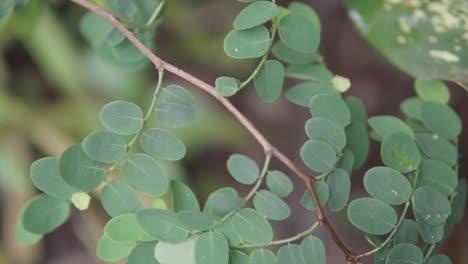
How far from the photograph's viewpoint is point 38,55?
1.58 m

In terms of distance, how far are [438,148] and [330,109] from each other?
0.55 ft

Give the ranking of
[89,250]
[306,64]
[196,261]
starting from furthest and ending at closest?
[89,250], [306,64], [196,261]

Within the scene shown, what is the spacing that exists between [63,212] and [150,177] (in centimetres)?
13

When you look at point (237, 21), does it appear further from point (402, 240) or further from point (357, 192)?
point (357, 192)

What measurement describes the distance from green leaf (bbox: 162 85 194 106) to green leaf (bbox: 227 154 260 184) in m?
0.09

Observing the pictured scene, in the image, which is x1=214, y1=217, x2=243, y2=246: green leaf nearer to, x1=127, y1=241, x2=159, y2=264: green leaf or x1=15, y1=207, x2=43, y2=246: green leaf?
x1=127, y1=241, x2=159, y2=264: green leaf

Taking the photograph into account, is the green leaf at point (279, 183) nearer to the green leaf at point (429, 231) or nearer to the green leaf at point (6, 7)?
the green leaf at point (429, 231)

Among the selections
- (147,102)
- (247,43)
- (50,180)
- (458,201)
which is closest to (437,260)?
(458,201)

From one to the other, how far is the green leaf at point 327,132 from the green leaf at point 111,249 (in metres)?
0.24

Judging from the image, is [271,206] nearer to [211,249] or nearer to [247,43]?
[211,249]

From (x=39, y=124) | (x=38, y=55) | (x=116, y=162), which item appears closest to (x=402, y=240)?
(x=116, y=162)

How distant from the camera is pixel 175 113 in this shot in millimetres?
715

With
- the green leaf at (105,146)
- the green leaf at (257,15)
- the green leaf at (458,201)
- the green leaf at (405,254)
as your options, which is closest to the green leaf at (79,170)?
the green leaf at (105,146)

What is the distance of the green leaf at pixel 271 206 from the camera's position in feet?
2.29
